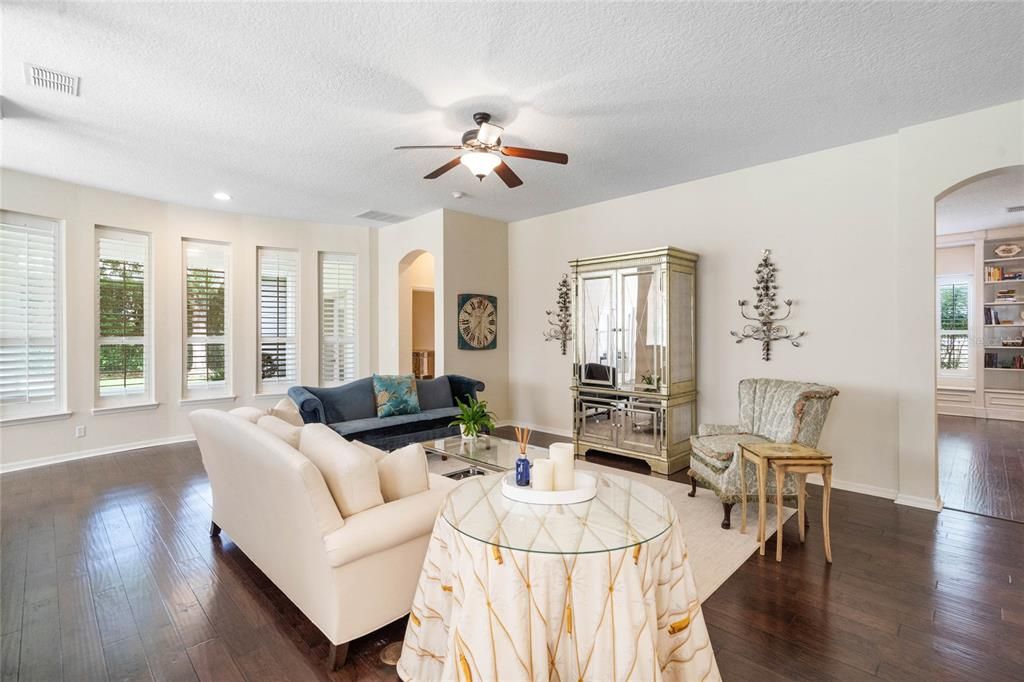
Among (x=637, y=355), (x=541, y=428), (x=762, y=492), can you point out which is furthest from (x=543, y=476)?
(x=541, y=428)

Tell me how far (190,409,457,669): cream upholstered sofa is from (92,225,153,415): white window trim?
4.22m

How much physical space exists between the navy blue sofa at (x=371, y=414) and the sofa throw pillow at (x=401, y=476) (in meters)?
2.45

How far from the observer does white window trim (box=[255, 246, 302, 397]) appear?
6414 millimetres

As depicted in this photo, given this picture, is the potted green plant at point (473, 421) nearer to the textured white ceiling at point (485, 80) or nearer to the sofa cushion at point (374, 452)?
the sofa cushion at point (374, 452)

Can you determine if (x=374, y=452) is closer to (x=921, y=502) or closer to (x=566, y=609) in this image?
(x=566, y=609)

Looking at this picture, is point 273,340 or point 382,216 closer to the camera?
point 382,216

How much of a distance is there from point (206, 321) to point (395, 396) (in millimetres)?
2925

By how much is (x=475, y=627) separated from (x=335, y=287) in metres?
6.39

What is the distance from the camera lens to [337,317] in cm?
707

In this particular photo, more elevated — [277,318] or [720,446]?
[277,318]

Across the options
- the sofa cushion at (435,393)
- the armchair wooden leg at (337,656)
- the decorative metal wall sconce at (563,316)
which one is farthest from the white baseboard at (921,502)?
the sofa cushion at (435,393)

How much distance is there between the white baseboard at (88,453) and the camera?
4656mm

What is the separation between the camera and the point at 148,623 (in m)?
2.21

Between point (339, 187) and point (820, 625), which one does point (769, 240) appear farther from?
point (339, 187)
